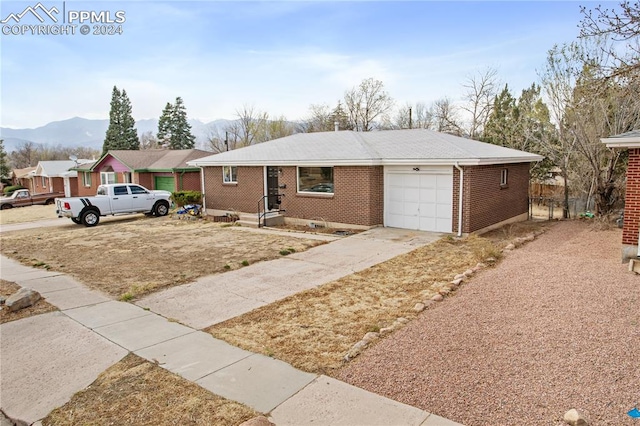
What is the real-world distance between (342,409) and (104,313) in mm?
5063

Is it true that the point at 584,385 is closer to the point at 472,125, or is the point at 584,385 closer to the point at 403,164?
the point at 403,164

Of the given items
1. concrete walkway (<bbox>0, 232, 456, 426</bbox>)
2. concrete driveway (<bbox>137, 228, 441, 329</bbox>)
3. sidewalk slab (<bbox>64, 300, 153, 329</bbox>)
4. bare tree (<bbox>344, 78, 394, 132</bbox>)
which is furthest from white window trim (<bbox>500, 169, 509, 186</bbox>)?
bare tree (<bbox>344, 78, 394, 132</bbox>)

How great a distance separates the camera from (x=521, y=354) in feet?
15.9

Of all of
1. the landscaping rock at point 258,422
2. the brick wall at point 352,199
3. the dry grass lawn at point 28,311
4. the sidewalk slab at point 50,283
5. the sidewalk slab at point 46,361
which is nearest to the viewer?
the landscaping rock at point 258,422

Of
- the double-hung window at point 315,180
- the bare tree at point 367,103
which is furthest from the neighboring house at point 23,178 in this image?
the double-hung window at point 315,180

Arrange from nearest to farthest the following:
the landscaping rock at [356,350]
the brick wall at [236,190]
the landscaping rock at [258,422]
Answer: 1. the landscaping rock at [258,422]
2. the landscaping rock at [356,350]
3. the brick wall at [236,190]

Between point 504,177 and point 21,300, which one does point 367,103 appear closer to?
point 504,177

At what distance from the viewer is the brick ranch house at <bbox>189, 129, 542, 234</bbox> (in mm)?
13406

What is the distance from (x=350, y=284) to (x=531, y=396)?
470 centimetres

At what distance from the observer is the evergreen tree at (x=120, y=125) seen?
5197cm

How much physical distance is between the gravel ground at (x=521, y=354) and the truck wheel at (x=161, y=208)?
18.4 m

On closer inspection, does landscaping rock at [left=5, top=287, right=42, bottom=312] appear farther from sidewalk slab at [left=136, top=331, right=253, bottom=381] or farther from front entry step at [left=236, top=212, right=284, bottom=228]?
front entry step at [left=236, top=212, right=284, bottom=228]

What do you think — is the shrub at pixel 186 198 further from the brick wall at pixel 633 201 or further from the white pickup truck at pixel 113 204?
the brick wall at pixel 633 201

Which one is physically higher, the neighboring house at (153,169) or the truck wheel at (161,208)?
the neighboring house at (153,169)
